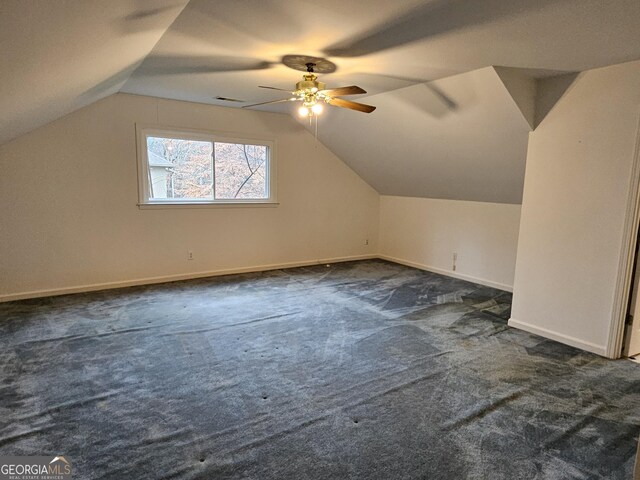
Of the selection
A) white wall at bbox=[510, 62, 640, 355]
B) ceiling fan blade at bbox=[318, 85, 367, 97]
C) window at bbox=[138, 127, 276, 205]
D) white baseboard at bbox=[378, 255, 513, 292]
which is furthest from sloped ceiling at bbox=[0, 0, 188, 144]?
white baseboard at bbox=[378, 255, 513, 292]

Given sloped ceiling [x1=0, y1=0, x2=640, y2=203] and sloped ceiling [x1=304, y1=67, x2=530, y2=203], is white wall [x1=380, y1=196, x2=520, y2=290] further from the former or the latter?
sloped ceiling [x1=0, y1=0, x2=640, y2=203]

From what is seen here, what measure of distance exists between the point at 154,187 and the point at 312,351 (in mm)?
3195

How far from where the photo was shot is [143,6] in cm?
192

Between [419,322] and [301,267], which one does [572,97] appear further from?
[301,267]

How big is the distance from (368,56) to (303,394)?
255 centimetres

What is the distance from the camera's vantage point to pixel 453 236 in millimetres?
5746

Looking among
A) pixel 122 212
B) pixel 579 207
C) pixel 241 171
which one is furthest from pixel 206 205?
pixel 579 207

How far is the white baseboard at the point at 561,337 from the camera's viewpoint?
10.6ft

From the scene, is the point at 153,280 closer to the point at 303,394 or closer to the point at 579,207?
the point at 303,394

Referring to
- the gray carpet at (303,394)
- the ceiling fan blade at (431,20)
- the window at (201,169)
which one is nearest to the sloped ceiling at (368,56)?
the ceiling fan blade at (431,20)

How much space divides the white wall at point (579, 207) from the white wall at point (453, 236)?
4.82 ft

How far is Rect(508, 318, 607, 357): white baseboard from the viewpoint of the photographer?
3.23m

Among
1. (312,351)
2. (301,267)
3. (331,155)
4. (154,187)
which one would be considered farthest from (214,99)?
(312,351)
